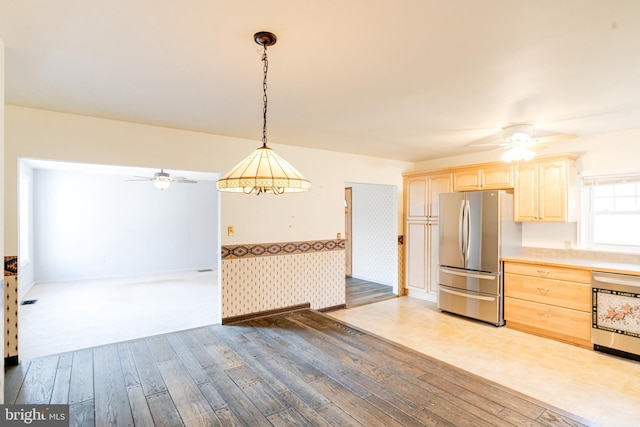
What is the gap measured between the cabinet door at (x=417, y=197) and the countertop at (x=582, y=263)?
162 cm

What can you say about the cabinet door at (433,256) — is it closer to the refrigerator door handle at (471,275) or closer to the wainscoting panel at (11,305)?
the refrigerator door handle at (471,275)

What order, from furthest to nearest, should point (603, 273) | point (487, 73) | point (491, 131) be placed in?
point (491, 131)
point (603, 273)
point (487, 73)

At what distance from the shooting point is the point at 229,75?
231cm

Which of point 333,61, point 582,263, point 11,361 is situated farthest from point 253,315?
point 582,263

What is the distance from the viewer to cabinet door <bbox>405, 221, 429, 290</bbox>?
18.1 feet

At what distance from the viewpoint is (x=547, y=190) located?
13.5 feet

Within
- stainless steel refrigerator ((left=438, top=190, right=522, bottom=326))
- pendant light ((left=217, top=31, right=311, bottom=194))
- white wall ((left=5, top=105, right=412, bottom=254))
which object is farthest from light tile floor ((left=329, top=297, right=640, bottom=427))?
pendant light ((left=217, top=31, right=311, bottom=194))

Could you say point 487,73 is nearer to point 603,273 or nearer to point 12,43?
point 603,273

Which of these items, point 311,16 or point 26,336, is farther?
point 26,336

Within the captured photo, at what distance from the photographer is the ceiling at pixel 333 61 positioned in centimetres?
158

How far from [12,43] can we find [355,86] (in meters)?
2.15

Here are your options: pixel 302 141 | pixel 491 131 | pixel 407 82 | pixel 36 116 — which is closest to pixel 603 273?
pixel 491 131
